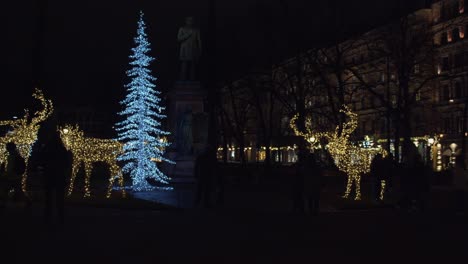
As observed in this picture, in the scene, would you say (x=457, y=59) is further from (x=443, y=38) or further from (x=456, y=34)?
(x=443, y=38)

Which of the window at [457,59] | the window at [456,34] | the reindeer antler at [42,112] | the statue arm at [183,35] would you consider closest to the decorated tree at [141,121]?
the reindeer antler at [42,112]

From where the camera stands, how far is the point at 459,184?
19.7m

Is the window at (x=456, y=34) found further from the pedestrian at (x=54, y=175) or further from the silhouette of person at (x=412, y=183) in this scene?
the pedestrian at (x=54, y=175)

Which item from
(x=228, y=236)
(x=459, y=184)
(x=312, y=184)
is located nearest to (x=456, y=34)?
(x=459, y=184)

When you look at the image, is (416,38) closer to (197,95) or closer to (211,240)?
(197,95)

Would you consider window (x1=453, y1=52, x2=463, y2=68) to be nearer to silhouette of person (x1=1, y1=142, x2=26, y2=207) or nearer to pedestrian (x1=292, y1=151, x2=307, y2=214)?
pedestrian (x1=292, y1=151, x2=307, y2=214)

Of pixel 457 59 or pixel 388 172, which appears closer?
pixel 388 172

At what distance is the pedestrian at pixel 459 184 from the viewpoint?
63.5ft

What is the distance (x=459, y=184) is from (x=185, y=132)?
1638cm

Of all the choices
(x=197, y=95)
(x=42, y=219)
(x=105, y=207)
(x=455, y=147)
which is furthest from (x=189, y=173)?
(x=455, y=147)

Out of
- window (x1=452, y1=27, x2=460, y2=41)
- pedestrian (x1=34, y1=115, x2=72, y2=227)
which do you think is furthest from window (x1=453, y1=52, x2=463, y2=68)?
pedestrian (x1=34, y1=115, x2=72, y2=227)

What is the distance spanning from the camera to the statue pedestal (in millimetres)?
33469

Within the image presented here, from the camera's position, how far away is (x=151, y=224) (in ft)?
50.3

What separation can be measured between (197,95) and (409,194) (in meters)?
15.0
